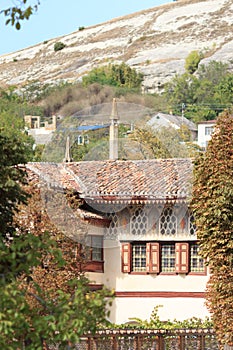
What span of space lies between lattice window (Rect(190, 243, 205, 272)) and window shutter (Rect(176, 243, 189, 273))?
17 cm

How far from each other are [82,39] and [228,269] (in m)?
139

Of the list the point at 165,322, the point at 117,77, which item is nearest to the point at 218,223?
the point at 165,322

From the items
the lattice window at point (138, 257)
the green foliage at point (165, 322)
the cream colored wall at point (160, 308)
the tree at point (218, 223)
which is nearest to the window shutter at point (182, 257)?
the cream colored wall at point (160, 308)

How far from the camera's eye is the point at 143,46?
493 feet

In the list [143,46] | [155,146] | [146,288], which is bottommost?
[146,288]

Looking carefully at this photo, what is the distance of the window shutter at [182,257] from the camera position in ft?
107

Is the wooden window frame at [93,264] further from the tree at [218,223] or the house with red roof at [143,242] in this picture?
the tree at [218,223]

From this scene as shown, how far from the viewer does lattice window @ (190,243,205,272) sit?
32.8 metres

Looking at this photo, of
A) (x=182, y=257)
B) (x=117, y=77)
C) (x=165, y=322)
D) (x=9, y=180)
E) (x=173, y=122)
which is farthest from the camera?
(x=117, y=77)

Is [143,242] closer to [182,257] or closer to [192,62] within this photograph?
[182,257]

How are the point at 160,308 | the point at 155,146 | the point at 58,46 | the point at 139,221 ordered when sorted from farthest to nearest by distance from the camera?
the point at 58,46 < the point at 155,146 < the point at 139,221 < the point at 160,308

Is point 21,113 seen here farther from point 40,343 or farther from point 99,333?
point 40,343

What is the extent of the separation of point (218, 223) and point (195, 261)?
9.96 metres

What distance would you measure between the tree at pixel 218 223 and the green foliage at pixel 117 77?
97.2 m
